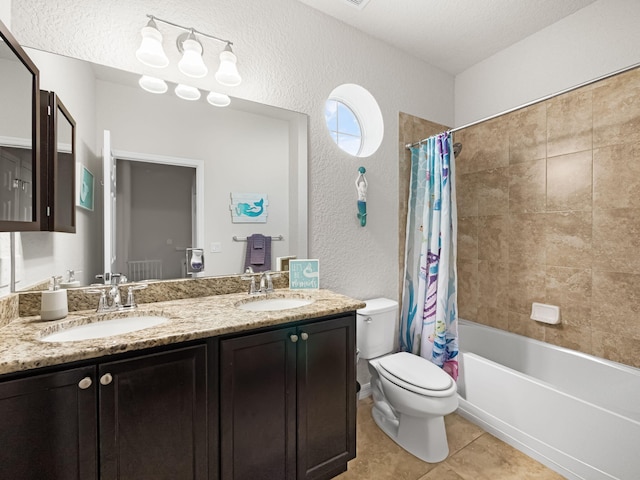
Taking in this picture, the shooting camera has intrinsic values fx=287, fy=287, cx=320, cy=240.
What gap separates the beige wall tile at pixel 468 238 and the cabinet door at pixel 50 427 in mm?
2685

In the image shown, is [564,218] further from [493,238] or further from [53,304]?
[53,304]

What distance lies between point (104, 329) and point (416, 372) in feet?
5.20

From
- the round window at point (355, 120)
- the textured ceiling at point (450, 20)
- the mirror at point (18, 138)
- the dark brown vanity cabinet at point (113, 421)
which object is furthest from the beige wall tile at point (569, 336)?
the mirror at point (18, 138)

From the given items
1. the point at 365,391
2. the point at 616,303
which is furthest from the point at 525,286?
the point at 365,391

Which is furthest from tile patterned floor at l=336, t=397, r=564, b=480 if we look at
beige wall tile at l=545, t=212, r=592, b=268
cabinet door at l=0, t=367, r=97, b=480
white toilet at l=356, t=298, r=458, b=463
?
beige wall tile at l=545, t=212, r=592, b=268

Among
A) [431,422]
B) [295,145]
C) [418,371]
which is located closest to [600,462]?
[431,422]

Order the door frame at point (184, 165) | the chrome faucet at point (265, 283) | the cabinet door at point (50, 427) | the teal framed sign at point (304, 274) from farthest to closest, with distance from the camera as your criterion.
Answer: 1. the teal framed sign at point (304, 274)
2. the chrome faucet at point (265, 283)
3. the door frame at point (184, 165)
4. the cabinet door at point (50, 427)

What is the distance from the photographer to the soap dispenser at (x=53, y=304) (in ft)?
3.70

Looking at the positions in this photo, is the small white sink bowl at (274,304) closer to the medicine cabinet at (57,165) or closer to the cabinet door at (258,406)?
the cabinet door at (258,406)

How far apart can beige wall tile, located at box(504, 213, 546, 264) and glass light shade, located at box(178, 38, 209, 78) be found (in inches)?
94.7

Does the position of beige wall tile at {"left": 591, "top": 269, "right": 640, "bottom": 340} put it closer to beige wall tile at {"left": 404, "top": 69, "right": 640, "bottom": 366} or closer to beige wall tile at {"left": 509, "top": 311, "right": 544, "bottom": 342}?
beige wall tile at {"left": 404, "top": 69, "right": 640, "bottom": 366}

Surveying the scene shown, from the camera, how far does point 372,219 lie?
2.21 metres

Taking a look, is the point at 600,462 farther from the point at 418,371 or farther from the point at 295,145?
the point at 295,145

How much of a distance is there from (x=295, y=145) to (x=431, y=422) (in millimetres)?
1822
